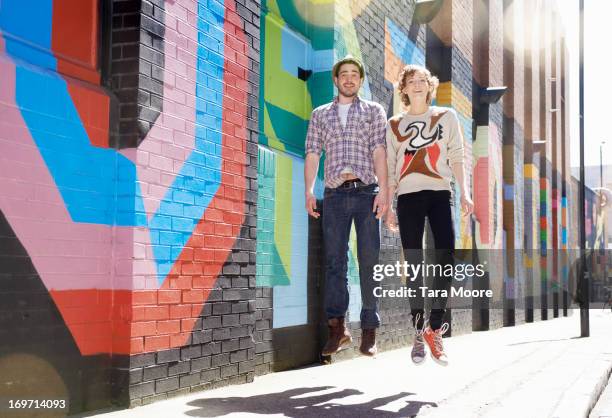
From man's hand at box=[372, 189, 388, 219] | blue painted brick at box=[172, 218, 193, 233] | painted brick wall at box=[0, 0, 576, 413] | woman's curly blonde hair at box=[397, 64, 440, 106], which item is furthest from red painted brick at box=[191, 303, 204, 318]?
woman's curly blonde hair at box=[397, 64, 440, 106]

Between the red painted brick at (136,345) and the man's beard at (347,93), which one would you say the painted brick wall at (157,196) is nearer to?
the red painted brick at (136,345)

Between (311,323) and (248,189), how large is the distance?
7.27 feet

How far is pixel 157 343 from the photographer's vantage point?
4.59 metres

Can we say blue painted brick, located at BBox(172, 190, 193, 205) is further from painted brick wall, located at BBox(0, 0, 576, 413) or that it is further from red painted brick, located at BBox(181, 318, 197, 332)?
red painted brick, located at BBox(181, 318, 197, 332)

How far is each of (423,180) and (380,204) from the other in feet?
1.38

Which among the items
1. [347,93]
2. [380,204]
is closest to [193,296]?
[380,204]

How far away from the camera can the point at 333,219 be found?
5.18 m

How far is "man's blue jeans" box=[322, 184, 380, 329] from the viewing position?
513cm

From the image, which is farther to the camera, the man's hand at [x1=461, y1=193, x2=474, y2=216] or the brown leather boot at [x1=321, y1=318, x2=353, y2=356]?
the man's hand at [x1=461, y1=193, x2=474, y2=216]

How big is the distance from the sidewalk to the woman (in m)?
0.49

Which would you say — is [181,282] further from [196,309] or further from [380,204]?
[380,204]

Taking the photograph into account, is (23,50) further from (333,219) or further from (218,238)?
(333,219)

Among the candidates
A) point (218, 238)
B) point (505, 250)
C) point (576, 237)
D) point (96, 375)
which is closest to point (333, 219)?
point (218, 238)

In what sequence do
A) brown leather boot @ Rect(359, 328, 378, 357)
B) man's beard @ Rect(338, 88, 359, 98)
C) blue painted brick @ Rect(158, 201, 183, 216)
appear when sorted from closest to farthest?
blue painted brick @ Rect(158, 201, 183, 216) → brown leather boot @ Rect(359, 328, 378, 357) → man's beard @ Rect(338, 88, 359, 98)
